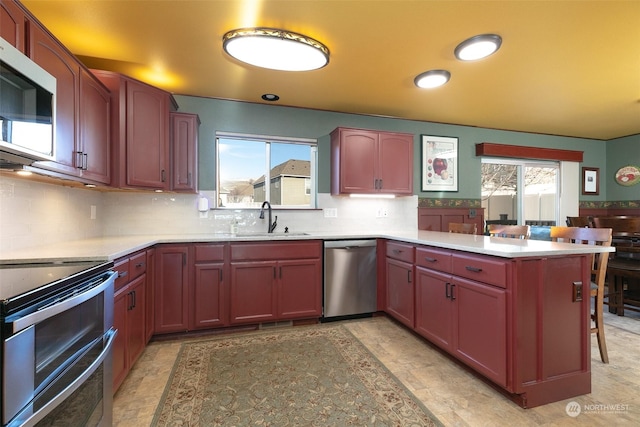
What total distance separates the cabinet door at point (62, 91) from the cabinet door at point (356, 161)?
2.36 meters

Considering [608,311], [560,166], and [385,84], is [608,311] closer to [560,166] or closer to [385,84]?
[560,166]

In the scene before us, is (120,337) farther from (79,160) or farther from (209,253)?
(79,160)

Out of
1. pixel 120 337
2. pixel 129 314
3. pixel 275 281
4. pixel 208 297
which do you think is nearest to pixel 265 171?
pixel 275 281

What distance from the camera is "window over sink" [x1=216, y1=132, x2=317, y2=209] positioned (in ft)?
11.4

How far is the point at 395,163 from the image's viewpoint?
12.0 feet

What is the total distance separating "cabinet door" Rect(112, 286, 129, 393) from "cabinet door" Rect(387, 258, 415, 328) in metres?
2.20

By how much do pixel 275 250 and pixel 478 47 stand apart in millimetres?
2354

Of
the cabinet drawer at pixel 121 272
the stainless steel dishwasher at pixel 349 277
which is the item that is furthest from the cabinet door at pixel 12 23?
the stainless steel dishwasher at pixel 349 277

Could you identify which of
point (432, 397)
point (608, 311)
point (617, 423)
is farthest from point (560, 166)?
point (432, 397)

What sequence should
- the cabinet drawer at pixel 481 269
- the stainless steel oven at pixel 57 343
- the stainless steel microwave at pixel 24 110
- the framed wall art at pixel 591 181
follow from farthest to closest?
the framed wall art at pixel 591 181 < the cabinet drawer at pixel 481 269 < the stainless steel microwave at pixel 24 110 < the stainless steel oven at pixel 57 343

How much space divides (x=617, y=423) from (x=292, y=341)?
83.4 inches

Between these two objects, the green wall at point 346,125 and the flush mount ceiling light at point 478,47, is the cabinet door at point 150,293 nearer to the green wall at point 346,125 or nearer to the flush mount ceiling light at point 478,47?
the green wall at point 346,125

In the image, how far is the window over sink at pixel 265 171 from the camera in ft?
11.4

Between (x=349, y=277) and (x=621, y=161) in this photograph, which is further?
(x=621, y=161)
